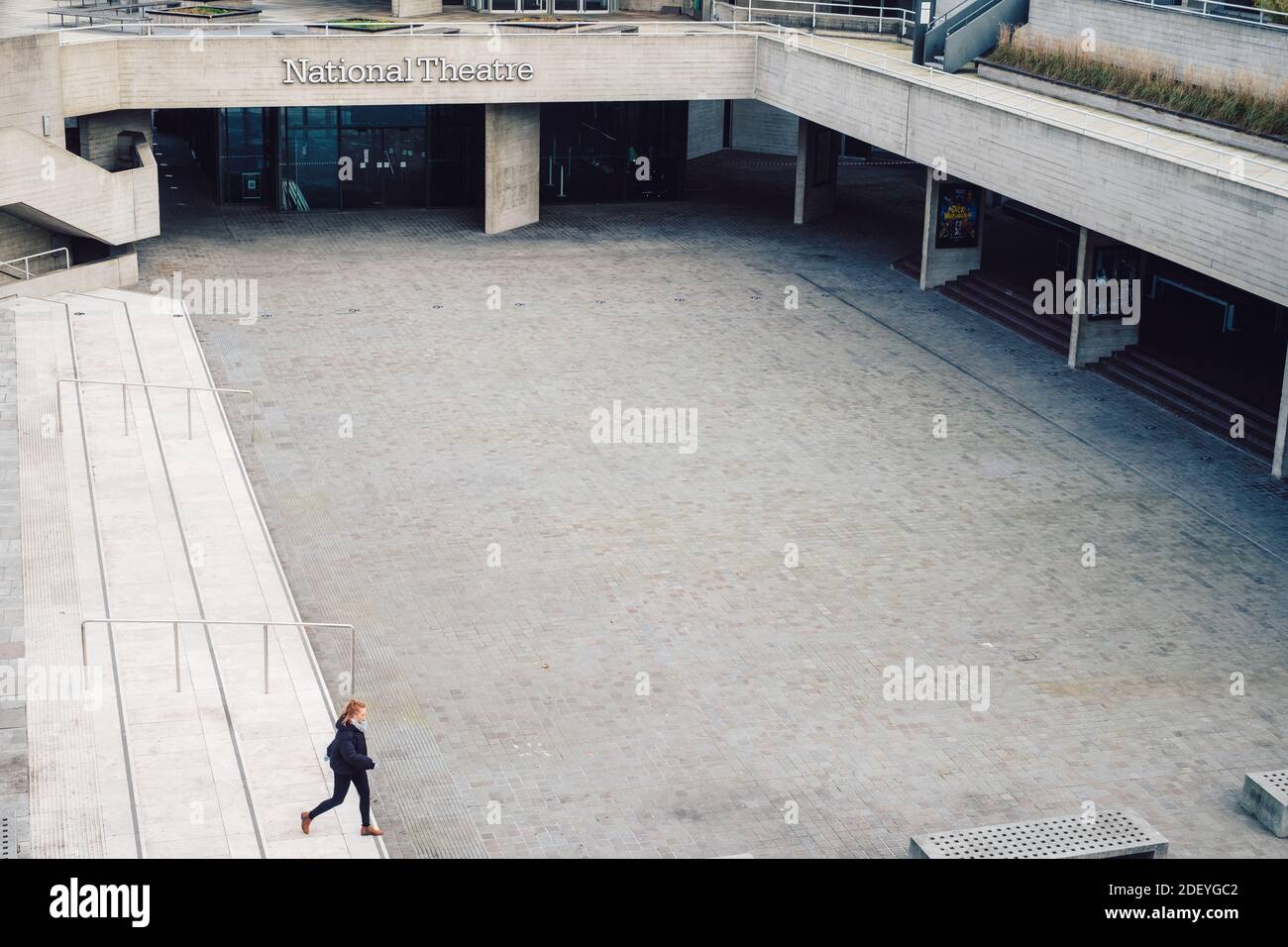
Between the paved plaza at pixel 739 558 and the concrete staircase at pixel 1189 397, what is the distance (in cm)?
38

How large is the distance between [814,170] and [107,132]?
1606 centimetres

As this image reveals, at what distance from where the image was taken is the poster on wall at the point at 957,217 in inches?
1315

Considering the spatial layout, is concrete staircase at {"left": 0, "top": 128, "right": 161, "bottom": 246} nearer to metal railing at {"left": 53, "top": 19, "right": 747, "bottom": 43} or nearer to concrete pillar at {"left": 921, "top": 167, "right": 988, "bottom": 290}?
metal railing at {"left": 53, "top": 19, "right": 747, "bottom": 43}

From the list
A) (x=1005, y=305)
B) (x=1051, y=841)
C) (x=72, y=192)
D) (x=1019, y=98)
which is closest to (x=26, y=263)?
(x=72, y=192)

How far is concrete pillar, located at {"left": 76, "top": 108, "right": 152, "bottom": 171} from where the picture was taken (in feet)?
110

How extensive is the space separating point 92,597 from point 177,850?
5401mm

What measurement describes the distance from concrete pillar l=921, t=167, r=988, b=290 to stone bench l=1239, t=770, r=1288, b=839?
19285mm

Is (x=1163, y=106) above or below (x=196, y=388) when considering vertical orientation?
above

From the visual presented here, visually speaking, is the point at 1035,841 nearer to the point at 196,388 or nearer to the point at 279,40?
the point at 196,388

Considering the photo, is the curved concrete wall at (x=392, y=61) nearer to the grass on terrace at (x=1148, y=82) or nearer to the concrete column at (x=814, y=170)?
the concrete column at (x=814, y=170)

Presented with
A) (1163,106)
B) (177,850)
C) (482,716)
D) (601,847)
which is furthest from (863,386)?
(177,850)

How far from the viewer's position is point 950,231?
1324 inches

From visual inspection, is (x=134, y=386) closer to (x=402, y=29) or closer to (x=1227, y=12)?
(x=402, y=29)

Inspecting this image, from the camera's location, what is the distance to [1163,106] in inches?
1118
